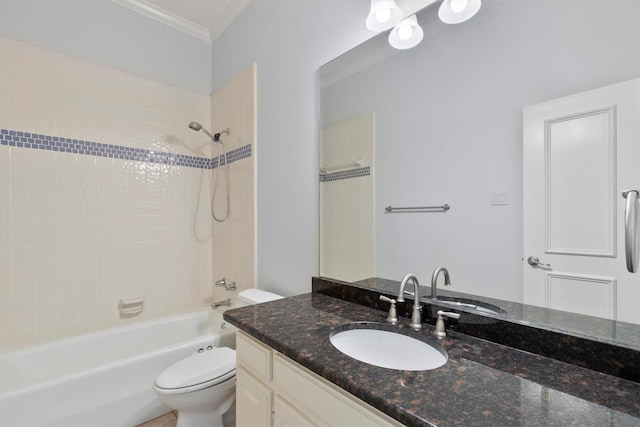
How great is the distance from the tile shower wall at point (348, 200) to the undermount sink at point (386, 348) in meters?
0.33

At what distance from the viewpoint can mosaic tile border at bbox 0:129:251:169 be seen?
1.79 meters

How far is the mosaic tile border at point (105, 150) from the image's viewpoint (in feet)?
5.87

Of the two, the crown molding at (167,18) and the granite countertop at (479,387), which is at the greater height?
the crown molding at (167,18)

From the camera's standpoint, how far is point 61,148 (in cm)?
192

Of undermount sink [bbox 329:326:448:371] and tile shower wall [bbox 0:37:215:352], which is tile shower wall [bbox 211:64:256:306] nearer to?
tile shower wall [bbox 0:37:215:352]

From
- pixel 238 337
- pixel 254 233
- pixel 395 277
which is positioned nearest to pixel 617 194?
pixel 395 277

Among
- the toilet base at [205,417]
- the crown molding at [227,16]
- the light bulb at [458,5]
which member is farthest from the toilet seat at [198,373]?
the crown molding at [227,16]

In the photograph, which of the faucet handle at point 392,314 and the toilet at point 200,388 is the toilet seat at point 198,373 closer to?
the toilet at point 200,388

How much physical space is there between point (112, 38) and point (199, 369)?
7.43 ft

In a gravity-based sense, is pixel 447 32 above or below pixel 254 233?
above

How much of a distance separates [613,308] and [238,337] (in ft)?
3.80

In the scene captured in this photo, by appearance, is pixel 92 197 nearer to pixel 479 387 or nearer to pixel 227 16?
pixel 227 16

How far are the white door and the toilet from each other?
1369mm

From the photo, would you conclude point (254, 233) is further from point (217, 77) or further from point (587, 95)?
point (587, 95)
